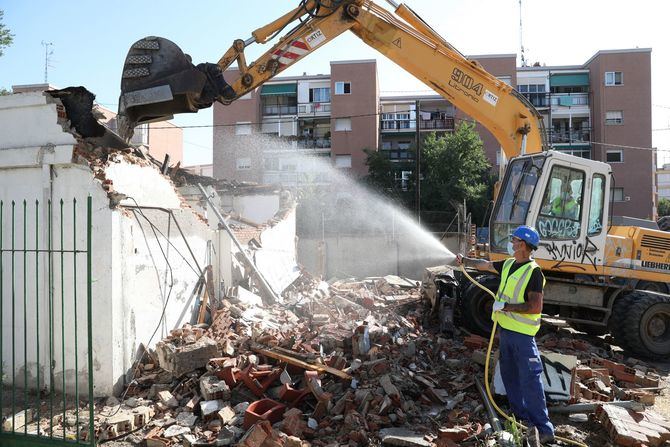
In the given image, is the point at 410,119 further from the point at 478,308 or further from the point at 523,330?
the point at 523,330

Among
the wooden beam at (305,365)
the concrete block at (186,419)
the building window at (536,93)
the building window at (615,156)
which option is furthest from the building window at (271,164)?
the concrete block at (186,419)

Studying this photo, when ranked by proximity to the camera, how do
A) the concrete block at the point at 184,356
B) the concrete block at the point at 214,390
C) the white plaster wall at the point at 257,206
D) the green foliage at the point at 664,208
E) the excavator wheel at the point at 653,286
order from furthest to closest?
the green foliage at the point at 664,208 < the white plaster wall at the point at 257,206 < the excavator wheel at the point at 653,286 < the concrete block at the point at 184,356 < the concrete block at the point at 214,390

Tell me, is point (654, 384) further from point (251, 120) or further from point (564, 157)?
point (251, 120)

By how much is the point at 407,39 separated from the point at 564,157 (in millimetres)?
3025

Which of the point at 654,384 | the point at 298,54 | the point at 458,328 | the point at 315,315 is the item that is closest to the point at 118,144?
the point at 298,54

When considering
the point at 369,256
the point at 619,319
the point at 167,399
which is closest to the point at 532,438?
the point at 167,399

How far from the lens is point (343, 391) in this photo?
583 centimetres

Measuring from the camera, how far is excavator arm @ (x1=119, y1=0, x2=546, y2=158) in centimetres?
618

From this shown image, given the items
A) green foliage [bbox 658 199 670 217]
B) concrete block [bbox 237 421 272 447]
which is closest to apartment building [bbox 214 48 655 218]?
green foliage [bbox 658 199 670 217]

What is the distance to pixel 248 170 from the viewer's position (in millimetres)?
40906

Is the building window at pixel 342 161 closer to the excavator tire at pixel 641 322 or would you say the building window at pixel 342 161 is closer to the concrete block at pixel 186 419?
the excavator tire at pixel 641 322

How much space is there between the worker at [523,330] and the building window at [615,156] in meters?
37.5

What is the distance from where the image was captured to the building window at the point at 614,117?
123ft

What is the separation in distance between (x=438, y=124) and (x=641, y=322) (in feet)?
110
